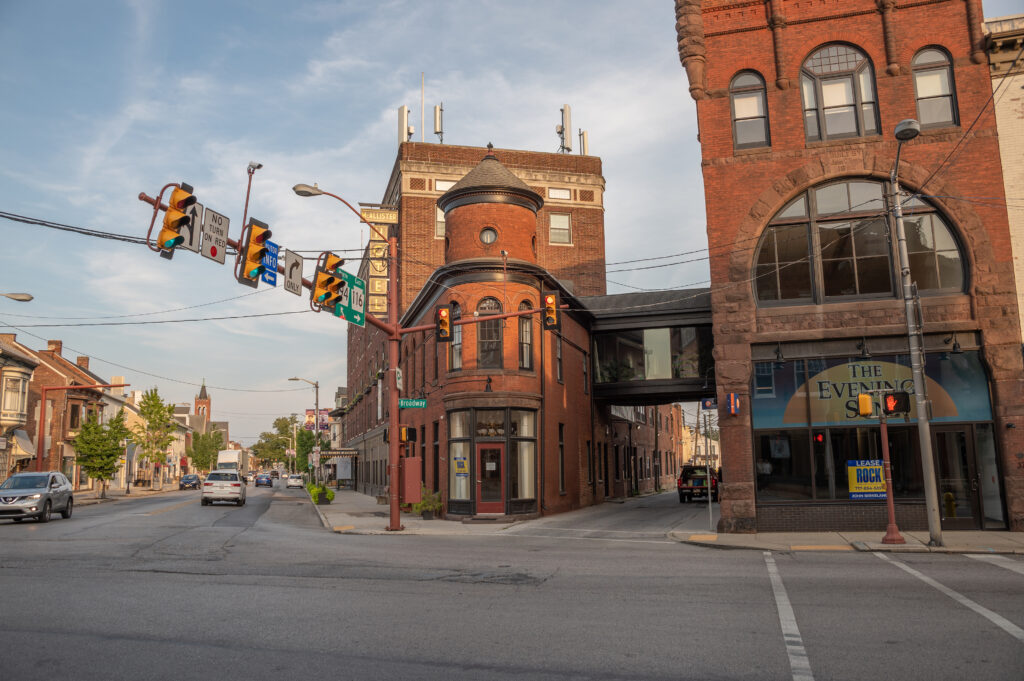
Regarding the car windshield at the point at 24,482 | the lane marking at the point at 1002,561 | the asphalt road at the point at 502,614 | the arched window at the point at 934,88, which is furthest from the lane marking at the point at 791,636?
the car windshield at the point at 24,482

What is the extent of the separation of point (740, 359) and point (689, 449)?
88.3 metres

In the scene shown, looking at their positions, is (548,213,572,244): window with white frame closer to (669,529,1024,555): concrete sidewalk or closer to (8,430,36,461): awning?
(669,529,1024,555): concrete sidewalk

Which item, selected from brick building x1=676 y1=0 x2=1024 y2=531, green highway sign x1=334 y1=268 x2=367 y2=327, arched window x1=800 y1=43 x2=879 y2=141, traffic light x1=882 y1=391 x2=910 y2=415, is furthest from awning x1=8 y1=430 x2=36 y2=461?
traffic light x1=882 y1=391 x2=910 y2=415

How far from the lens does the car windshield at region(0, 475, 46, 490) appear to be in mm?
24859

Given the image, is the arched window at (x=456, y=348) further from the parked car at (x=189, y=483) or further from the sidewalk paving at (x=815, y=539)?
the parked car at (x=189, y=483)

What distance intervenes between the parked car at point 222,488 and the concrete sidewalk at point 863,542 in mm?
24799

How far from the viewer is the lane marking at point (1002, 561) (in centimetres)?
1265

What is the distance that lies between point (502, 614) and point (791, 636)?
323 centimetres

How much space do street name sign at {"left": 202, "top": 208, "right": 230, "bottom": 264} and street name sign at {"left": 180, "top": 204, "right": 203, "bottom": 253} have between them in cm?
14

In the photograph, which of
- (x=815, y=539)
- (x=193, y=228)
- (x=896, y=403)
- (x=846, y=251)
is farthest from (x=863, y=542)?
(x=193, y=228)

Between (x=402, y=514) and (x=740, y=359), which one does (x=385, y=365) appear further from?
(x=740, y=359)

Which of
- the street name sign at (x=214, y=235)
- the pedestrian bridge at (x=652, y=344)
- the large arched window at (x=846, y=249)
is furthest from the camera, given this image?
the pedestrian bridge at (x=652, y=344)

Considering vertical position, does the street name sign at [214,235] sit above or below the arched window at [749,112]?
below

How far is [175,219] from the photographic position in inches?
461
